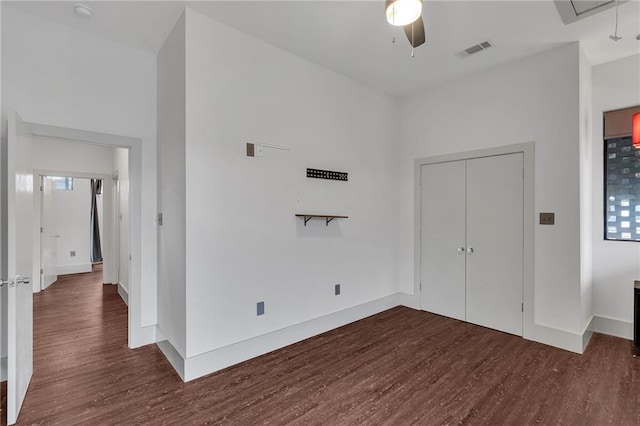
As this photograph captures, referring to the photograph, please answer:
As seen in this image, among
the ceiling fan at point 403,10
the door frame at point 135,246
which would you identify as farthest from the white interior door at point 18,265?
the ceiling fan at point 403,10

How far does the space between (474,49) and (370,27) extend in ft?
4.13

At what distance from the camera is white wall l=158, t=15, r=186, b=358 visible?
2693mm

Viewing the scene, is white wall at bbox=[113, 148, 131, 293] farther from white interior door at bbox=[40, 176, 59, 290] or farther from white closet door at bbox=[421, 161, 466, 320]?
white closet door at bbox=[421, 161, 466, 320]

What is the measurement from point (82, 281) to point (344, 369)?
6.32 m

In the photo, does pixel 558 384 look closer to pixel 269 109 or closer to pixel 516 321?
pixel 516 321

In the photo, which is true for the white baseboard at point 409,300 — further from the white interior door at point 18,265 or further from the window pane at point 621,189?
the white interior door at point 18,265

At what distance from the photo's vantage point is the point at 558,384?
2.52 m

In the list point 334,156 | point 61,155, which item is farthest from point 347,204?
point 61,155

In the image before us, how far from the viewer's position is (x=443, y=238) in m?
4.20

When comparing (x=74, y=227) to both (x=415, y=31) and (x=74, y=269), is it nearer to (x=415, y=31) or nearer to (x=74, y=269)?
(x=74, y=269)

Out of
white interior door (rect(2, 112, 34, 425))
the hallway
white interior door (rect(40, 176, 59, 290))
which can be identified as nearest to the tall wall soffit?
white interior door (rect(2, 112, 34, 425))

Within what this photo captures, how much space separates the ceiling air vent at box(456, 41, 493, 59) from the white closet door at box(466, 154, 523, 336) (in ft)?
4.06

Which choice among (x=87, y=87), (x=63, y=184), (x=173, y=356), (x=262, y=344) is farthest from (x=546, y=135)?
(x=63, y=184)

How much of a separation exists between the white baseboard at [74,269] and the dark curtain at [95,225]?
90cm
